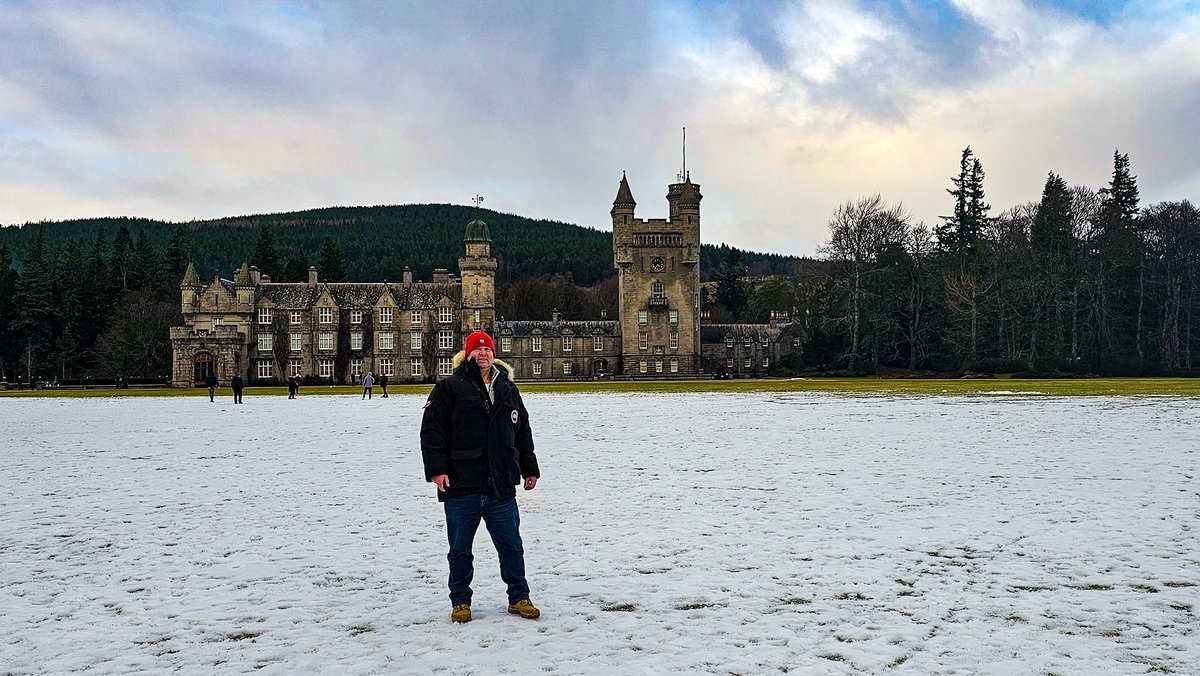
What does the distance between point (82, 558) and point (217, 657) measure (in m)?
3.77

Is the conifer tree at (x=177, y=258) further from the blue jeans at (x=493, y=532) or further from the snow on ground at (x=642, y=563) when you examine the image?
the blue jeans at (x=493, y=532)

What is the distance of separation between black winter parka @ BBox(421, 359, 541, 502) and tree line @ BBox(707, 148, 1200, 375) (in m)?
63.3

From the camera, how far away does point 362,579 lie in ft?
25.9

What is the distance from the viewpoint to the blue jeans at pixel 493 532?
22.6ft

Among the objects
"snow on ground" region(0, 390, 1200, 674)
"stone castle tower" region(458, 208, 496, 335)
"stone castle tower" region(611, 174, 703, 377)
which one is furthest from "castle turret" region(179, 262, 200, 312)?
"snow on ground" region(0, 390, 1200, 674)

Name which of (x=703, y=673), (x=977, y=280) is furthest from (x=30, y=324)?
(x=703, y=673)

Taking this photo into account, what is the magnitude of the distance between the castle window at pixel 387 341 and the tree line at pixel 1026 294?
35.5 m

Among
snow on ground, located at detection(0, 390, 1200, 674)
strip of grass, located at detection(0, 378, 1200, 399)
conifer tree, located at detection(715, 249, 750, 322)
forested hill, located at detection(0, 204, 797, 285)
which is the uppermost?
forested hill, located at detection(0, 204, 797, 285)

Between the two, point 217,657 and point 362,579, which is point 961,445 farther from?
point 217,657

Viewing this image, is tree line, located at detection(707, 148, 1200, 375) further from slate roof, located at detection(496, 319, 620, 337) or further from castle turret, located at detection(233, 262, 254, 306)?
castle turret, located at detection(233, 262, 254, 306)

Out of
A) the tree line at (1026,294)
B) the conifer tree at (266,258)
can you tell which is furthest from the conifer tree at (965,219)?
the conifer tree at (266,258)

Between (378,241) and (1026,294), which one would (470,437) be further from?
(378,241)

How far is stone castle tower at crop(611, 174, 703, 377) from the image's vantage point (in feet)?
279

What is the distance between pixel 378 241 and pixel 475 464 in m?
170
